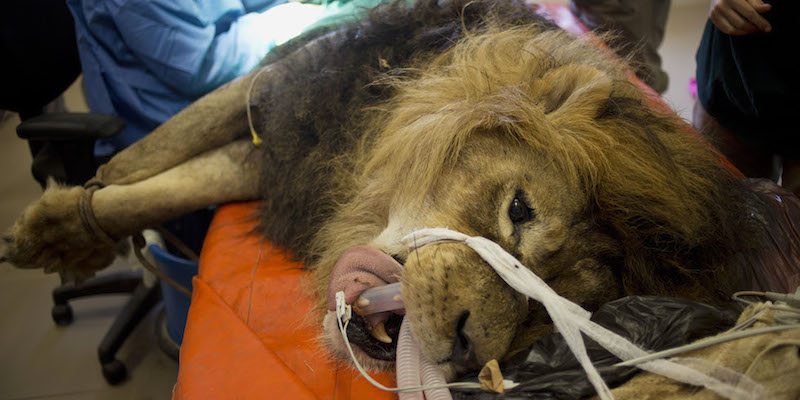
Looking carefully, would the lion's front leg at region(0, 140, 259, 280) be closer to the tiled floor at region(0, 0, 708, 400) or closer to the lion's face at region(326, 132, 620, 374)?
the tiled floor at region(0, 0, 708, 400)

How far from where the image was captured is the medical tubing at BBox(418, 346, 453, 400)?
37.7 inches

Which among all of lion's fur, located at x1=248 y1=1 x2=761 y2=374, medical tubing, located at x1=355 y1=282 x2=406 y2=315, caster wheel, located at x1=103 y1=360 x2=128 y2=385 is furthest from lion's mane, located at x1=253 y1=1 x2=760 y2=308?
caster wheel, located at x1=103 y1=360 x2=128 y2=385

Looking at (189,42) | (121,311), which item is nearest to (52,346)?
(121,311)

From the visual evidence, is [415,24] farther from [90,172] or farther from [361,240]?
[90,172]

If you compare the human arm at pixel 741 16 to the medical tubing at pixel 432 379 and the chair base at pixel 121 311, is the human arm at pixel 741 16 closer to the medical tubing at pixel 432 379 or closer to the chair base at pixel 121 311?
the medical tubing at pixel 432 379

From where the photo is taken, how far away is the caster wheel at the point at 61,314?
2.38 metres

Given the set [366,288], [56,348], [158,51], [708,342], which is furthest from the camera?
[56,348]

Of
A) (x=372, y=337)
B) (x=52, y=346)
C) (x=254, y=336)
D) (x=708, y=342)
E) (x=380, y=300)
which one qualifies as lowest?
(x=52, y=346)

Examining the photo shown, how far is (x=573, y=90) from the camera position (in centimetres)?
125

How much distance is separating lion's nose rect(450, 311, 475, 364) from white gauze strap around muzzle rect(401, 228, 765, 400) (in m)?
0.12

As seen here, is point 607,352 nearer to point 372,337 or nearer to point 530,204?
point 530,204

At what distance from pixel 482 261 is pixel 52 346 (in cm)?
226

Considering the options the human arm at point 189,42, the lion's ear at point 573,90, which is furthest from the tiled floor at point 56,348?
the lion's ear at point 573,90

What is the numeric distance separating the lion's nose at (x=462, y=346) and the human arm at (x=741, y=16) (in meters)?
1.10
